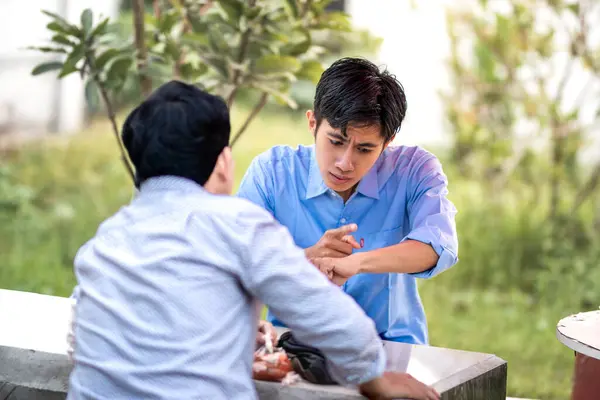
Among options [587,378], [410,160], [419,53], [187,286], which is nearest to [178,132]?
[187,286]

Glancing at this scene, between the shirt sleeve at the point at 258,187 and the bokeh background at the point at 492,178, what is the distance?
6.92 ft

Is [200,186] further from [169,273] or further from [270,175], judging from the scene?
[270,175]

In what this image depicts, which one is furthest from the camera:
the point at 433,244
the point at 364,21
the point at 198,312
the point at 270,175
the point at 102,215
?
the point at 364,21

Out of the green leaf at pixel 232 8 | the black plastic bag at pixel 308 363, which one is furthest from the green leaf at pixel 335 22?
the black plastic bag at pixel 308 363

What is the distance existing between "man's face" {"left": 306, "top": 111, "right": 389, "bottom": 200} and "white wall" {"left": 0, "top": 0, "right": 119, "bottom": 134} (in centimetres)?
469

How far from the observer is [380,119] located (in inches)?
96.3

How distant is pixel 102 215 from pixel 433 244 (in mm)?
4070

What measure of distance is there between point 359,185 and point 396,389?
2.91 feet

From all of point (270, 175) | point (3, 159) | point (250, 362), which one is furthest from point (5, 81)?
point (250, 362)

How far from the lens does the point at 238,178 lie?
6602 millimetres

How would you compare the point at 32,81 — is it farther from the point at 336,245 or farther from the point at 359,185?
the point at 336,245

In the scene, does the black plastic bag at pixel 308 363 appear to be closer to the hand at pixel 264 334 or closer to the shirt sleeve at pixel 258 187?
the hand at pixel 264 334

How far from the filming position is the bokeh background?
5195 mm

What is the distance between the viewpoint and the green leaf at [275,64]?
330 cm
